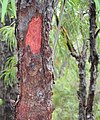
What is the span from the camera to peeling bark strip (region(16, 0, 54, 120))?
113 cm

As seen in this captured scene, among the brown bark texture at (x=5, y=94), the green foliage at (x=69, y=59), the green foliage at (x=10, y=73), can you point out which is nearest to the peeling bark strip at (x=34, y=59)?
the green foliage at (x=69, y=59)

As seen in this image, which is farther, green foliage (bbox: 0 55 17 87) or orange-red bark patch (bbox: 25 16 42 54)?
green foliage (bbox: 0 55 17 87)

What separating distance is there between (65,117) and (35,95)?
345 cm

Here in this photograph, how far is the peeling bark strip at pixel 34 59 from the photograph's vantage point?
44.4 inches

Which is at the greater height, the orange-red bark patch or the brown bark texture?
the orange-red bark patch

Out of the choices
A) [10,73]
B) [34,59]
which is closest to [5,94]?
[10,73]

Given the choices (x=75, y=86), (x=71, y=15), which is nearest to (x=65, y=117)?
(x=75, y=86)

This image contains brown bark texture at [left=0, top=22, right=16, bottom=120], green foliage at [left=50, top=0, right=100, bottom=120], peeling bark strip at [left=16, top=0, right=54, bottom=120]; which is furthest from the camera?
brown bark texture at [left=0, top=22, right=16, bottom=120]

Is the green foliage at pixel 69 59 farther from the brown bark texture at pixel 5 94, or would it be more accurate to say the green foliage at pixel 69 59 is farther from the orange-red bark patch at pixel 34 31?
the brown bark texture at pixel 5 94

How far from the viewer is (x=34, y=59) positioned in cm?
114

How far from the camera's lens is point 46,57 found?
116 cm

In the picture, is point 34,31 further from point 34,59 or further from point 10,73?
point 10,73

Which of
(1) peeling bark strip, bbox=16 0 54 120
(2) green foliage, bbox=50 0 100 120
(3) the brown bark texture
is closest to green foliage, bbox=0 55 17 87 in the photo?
(3) the brown bark texture

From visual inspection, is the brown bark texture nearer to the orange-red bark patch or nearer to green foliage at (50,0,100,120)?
green foliage at (50,0,100,120)
